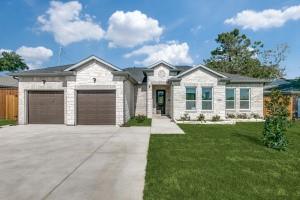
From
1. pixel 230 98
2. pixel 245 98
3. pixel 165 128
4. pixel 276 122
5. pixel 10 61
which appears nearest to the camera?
pixel 276 122

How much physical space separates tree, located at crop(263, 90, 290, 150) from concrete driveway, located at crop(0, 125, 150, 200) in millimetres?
4673

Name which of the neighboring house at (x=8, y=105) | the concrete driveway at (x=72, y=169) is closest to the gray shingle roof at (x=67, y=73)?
the neighboring house at (x=8, y=105)

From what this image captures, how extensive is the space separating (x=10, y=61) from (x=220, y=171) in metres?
55.4

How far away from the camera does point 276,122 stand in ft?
30.7

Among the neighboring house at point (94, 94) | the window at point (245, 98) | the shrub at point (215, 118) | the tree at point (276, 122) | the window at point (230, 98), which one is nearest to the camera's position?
the tree at point (276, 122)

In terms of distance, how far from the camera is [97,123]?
16.1 meters

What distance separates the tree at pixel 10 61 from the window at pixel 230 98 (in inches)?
1851

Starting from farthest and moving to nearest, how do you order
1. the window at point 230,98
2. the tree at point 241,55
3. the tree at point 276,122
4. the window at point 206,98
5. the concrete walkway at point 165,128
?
1. the tree at point 241,55
2. the window at point 230,98
3. the window at point 206,98
4. the concrete walkway at point 165,128
5. the tree at point 276,122

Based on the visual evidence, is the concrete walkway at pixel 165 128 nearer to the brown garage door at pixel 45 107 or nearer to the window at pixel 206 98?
the window at pixel 206 98

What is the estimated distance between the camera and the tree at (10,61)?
50281mm

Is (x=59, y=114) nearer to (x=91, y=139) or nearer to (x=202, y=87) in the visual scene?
(x=91, y=139)

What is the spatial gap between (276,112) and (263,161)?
3209 mm

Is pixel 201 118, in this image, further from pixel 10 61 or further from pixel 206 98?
pixel 10 61

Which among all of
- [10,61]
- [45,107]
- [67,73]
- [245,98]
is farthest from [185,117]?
[10,61]
